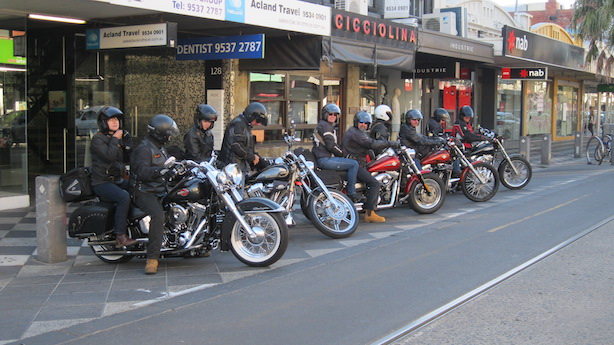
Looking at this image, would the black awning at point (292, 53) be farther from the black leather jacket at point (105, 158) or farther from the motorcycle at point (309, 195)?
the black leather jacket at point (105, 158)

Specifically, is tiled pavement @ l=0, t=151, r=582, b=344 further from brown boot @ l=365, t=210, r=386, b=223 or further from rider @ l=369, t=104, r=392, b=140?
→ rider @ l=369, t=104, r=392, b=140

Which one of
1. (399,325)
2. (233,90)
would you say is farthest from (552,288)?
(233,90)

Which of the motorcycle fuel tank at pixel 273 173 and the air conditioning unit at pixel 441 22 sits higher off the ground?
the air conditioning unit at pixel 441 22

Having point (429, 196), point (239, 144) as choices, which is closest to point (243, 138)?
point (239, 144)

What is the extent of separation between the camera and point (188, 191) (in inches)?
284

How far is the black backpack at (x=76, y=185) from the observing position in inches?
291

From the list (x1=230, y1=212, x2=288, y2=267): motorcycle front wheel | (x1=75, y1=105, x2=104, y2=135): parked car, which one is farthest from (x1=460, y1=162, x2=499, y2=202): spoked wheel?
(x1=75, y1=105, x2=104, y2=135): parked car

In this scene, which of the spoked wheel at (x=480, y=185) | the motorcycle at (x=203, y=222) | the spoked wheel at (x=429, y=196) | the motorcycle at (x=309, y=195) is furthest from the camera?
the spoked wheel at (x=480, y=185)

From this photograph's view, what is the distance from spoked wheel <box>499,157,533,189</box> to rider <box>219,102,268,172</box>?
6515 mm

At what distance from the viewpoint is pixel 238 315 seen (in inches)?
224

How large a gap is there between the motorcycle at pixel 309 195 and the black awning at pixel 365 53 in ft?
14.5

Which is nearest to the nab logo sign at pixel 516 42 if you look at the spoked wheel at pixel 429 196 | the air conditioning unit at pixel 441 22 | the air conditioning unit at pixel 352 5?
the air conditioning unit at pixel 441 22

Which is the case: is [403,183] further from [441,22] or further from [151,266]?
[441,22]

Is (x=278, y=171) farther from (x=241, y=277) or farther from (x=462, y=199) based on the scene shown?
(x=462, y=199)
